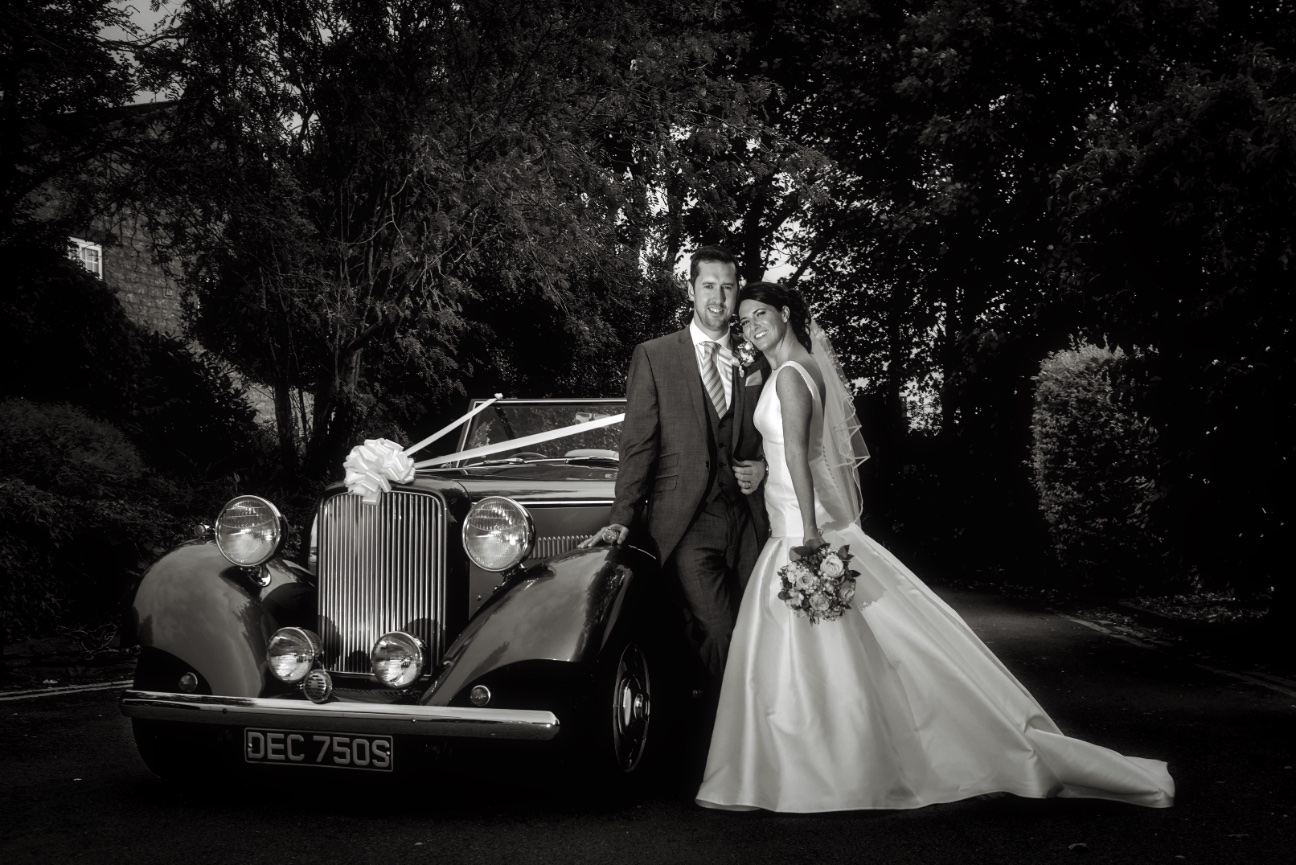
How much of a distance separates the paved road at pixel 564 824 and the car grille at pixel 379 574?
0.63m

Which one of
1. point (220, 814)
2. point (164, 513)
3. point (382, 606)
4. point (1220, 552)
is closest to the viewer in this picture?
point (220, 814)

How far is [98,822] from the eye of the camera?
456cm

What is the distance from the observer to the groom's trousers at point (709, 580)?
5117mm

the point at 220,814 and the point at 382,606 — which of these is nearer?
the point at 220,814

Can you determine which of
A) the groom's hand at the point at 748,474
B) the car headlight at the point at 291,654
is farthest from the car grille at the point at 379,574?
the groom's hand at the point at 748,474

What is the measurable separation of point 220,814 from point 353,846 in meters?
0.72

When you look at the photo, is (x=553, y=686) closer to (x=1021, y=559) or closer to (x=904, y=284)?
(x=1021, y=559)

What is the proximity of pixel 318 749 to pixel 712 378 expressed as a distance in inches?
85.4

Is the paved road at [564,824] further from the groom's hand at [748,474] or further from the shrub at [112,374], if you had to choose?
the shrub at [112,374]

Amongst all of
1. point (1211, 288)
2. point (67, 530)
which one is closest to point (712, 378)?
point (1211, 288)

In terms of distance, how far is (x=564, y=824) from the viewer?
457 cm

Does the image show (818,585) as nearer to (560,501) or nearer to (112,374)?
(560,501)

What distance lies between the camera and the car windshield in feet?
21.6

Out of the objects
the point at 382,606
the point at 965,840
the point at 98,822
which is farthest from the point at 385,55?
the point at 965,840
